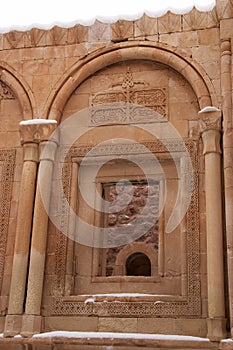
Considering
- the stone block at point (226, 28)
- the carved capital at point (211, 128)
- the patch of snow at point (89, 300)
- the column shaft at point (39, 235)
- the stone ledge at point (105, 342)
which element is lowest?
the stone ledge at point (105, 342)

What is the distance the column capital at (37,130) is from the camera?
22.7ft

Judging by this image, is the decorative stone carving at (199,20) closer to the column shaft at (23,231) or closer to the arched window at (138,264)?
the column shaft at (23,231)

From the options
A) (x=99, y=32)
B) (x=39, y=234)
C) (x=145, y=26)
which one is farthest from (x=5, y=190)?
(x=145, y=26)

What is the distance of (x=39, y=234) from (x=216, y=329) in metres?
2.50

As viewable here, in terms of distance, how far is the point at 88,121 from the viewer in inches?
279

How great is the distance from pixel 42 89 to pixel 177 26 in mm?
2127

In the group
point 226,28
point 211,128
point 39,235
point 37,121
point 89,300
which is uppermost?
point 226,28

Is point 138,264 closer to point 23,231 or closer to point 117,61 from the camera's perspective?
point 23,231

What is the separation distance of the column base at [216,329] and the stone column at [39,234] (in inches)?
81.6

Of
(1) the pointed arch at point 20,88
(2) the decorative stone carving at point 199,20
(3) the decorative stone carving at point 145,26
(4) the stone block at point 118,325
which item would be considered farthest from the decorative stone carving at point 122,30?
(4) the stone block at point 118,325

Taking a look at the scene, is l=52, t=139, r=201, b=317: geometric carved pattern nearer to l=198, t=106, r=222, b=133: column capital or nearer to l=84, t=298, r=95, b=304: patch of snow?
l=84, t=298, r=95, b=304: patch of snow

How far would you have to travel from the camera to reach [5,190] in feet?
22.7

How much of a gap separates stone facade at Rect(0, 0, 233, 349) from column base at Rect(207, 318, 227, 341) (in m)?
0.01

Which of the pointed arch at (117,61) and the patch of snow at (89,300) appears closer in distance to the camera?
the patch of snow at (89,300)
